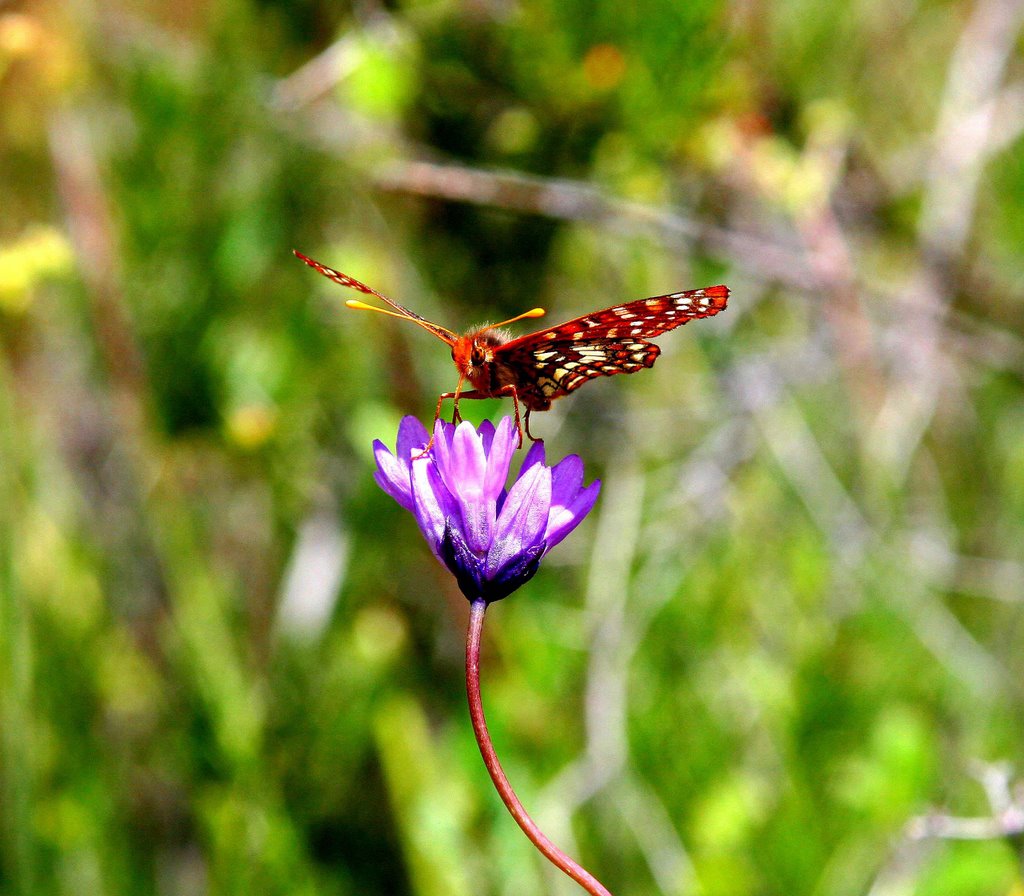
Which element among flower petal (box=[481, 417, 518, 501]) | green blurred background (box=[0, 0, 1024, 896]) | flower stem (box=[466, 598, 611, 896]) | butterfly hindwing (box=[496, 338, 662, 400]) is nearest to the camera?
flower stem (box=[466, 598, 611, 896])

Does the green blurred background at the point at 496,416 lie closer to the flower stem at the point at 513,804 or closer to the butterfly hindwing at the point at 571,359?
the butterfly hindwing at the point at 571,359

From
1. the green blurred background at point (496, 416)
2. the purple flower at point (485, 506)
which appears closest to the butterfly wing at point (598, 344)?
the purple flower at point (485, 506)

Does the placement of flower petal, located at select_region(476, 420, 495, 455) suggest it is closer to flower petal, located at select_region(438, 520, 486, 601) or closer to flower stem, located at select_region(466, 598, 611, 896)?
flower petal, located at select_region(438, 520, 486, 601)

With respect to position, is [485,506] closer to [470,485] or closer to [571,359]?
[470,485]

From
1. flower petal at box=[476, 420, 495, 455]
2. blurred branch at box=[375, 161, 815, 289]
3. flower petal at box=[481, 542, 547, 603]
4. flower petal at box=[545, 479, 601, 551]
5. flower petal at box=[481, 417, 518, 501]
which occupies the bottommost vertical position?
→ blurred branch at box=[375, 161, 815, 289]

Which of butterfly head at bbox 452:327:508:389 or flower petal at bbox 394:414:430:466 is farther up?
butterfly head at bbox 452:327:508:389

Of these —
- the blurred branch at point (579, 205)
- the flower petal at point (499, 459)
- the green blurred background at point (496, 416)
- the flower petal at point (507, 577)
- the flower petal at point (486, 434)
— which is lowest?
the green blurred background at point (496, 416)

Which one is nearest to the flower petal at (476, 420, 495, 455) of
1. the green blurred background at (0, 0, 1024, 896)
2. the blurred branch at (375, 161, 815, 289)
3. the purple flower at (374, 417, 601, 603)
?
the purple flower at (374, 417, 601, 603)

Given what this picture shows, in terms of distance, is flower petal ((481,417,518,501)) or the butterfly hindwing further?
the butterfly hindwing
